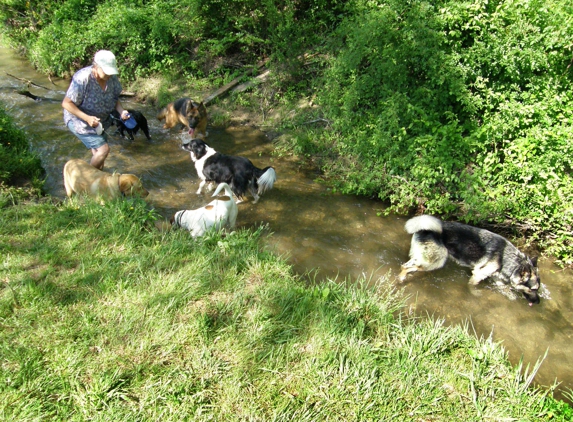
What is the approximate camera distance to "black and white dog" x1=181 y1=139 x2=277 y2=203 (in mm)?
5547

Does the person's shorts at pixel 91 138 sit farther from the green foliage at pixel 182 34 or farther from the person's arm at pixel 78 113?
the green foliage at pixel 182 34

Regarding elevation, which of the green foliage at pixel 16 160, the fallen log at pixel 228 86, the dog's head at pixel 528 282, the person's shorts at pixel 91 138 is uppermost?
the fallen log at pixel 228 86

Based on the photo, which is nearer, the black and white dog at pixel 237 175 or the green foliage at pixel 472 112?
the green foliage at pixel 472 112

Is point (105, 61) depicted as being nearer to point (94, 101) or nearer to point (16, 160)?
point (94, 101)

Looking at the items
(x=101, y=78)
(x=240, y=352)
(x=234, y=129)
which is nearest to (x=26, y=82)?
(x=234, y=129)

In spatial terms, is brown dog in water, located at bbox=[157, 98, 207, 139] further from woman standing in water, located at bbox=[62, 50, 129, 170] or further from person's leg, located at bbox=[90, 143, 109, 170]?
person's leg, located at bbox=[90, 143, 109, 170]

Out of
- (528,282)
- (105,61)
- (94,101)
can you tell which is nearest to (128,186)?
(94,101)

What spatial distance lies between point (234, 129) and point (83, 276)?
587 centimetres

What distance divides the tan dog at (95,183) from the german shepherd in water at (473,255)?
3.92 metres

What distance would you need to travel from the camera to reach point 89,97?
4625 mm

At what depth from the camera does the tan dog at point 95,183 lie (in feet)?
15.3

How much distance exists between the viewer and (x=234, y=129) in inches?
327

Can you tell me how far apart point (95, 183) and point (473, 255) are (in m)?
5.20

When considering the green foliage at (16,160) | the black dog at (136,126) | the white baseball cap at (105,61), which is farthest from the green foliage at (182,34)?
the green foliage at (16,160)
